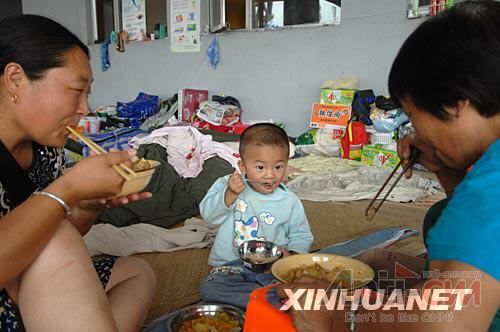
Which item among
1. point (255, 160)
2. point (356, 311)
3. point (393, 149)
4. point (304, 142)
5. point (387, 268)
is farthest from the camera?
point (304, 142)

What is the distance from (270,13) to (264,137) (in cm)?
311

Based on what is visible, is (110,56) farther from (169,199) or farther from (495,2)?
(495,2)

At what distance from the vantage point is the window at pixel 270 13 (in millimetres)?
4132

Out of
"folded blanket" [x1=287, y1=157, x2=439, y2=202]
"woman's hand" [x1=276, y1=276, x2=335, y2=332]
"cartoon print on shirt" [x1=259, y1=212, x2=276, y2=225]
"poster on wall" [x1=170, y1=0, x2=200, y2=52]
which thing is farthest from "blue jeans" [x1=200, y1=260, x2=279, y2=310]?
"poster on wall" [x1=170, y1=0, x2=200, y2=52]

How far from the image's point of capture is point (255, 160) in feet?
5.40

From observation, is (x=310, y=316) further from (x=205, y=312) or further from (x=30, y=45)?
(x=30, y=45)

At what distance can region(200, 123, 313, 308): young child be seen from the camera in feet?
5.38

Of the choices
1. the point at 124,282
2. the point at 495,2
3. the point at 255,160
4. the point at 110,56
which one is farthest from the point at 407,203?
the point at 110,56

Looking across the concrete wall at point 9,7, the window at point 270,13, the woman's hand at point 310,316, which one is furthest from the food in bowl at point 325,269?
the concrete wall at point 9,7

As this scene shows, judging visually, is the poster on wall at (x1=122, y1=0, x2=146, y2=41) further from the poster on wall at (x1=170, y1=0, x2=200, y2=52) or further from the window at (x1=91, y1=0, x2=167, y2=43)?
the poster on wall at (x1=170, y1=0, x2=200, y2=52)

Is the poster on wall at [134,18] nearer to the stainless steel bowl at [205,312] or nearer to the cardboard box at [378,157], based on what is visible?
the cardboard box at [378,157]

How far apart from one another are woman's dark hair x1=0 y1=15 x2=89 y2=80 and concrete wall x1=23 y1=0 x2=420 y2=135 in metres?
3.08

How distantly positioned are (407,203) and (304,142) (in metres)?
1.35

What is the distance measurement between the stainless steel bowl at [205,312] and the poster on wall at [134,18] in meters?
4.67
